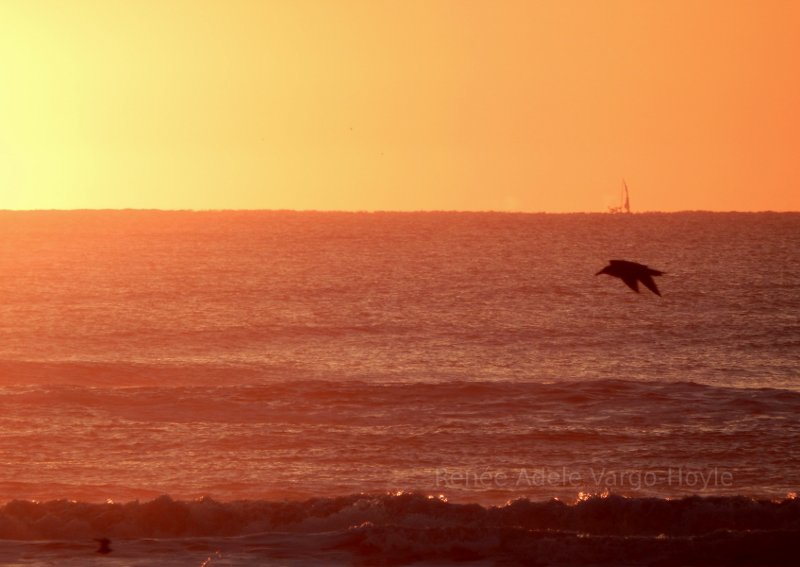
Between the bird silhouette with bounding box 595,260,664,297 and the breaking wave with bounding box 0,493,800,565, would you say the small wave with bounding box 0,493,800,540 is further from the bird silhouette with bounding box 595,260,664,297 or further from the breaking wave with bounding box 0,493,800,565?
the bird silhouette with bounding box 595,260,664,297

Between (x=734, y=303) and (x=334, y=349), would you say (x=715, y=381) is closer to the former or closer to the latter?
(x=334, y=349)

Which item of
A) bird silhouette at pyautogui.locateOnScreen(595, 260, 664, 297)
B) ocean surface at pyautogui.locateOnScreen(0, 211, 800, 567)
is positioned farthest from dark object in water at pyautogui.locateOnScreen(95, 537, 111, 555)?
bird silhouette at pyautogui.locateOnScreen(595, 260, 664, 297)

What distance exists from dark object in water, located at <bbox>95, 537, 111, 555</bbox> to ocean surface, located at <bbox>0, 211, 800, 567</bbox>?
0.11 metres

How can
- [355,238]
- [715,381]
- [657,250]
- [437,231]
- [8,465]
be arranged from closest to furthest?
[8,465] → [715,381] → [657,250] → [355,238] → [437,231]

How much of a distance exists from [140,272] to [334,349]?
3818cm

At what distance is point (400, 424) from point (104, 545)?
10.8 meters

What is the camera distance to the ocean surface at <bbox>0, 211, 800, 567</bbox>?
19641 mm

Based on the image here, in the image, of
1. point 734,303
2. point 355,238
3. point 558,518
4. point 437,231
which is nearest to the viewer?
point 558,518

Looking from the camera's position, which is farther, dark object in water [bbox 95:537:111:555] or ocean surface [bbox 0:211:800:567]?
ocean surface [bbox 0:211:800:567]

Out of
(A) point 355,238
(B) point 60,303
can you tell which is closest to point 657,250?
(A) point 355,238

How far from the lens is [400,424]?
29.5 meters

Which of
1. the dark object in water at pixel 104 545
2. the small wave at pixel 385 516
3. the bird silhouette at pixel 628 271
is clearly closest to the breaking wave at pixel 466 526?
the small wave at pixel 385 516

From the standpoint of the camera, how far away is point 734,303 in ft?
204

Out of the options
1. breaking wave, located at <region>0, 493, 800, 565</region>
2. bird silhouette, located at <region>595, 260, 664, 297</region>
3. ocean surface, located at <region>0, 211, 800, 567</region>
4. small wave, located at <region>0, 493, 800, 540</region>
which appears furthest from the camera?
small wave, located at <region>0, 493, 800, 540</region>
